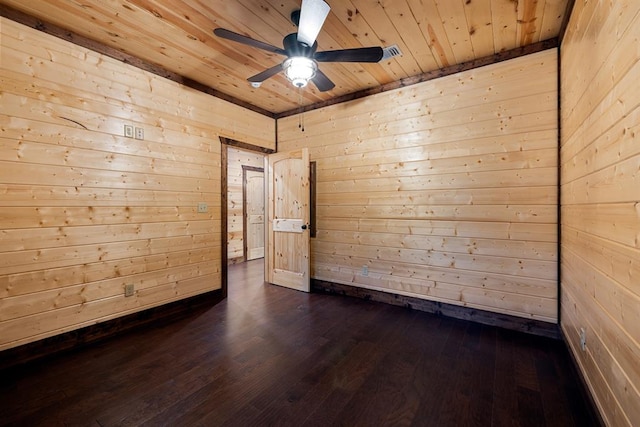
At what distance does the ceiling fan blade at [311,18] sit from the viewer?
5.33 ft

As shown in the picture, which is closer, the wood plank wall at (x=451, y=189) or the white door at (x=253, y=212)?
the wood plank wall at (x=451, y=189)

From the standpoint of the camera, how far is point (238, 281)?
4.50 metres

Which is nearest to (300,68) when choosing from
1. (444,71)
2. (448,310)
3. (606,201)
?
(444,71)

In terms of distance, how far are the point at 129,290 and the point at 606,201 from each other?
385cm

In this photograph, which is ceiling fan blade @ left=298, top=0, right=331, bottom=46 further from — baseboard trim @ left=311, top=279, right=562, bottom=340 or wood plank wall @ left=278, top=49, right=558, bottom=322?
baseboard trim @ left=311, top=279, right=562, bottom=340

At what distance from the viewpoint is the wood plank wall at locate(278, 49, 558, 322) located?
8.43ft

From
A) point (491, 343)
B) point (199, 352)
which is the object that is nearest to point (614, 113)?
point (491, 343)

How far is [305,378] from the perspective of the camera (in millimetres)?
1981

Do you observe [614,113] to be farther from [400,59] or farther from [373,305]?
[373,305]

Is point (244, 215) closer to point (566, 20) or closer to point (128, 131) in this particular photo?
point (128, 131)

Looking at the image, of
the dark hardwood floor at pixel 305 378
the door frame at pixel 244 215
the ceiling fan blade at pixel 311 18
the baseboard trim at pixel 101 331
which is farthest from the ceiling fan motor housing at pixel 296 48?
the door frame at pixel 244 215

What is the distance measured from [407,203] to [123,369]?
3.16 metres

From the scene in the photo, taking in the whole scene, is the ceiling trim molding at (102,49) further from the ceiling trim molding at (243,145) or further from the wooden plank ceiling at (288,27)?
the ceiling trim molding at (243,145)

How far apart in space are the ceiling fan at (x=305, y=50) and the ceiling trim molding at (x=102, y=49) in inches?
53.9
